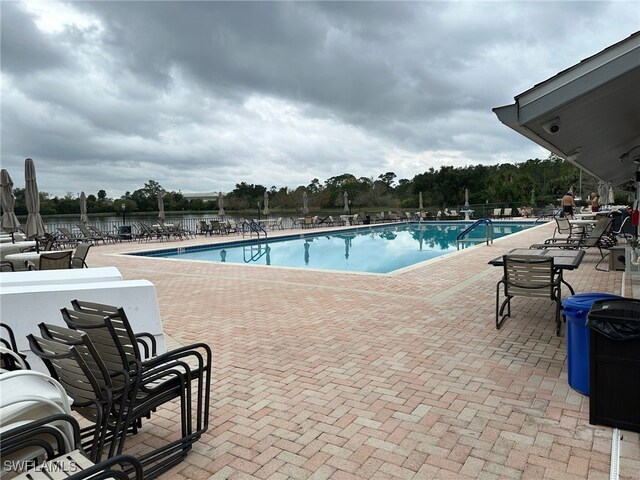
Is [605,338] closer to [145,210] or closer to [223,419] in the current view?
[223,419]

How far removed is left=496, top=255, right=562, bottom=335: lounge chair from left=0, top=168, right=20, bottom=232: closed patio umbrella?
10567 mm

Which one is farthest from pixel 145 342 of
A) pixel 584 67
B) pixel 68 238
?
pixel 68 238

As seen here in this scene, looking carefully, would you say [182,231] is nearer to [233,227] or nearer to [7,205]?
[233,227]

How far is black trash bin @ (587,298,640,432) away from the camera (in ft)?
7.79

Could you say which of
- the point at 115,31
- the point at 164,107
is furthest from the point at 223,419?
the point at 164,107

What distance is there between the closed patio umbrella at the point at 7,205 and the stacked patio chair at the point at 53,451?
10.3 metres

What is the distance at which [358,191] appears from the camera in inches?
1746

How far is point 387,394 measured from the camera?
10.1ft

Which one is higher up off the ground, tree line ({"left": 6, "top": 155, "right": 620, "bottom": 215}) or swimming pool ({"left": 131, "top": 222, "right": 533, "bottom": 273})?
tree line ({"left": 6, "top": 155, "right": 620, "bottom": 215})

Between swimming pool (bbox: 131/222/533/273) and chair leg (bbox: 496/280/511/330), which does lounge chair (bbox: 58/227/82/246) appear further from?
chair leg (bbox: 496/280/511/330)

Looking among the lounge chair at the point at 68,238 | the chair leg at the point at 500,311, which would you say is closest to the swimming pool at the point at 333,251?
the lounge chair at the point at 68,238

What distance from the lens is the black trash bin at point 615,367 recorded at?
2375 millimetres

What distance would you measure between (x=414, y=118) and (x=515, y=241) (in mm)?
17672

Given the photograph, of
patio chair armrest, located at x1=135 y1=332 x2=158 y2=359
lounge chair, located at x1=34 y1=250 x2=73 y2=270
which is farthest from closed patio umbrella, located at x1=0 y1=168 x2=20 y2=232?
patio chair armrest, located at x1=135 y1=332 x2=158 y2=359
